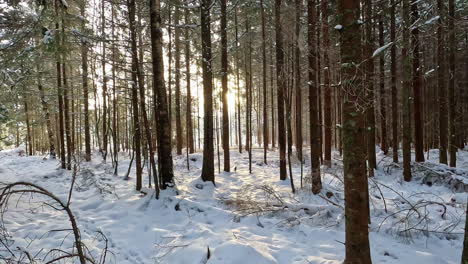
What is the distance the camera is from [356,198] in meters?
3.68

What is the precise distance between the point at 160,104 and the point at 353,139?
574cm

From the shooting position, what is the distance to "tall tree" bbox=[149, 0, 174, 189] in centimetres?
771

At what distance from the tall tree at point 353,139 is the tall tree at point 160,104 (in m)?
5.50

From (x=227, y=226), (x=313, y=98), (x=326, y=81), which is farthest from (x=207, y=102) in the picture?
(x=326, y=81)

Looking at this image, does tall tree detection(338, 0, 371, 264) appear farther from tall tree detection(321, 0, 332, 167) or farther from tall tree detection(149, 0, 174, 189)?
tall tree detection(149, 0, 174, 189)

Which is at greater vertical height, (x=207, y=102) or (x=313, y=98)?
(x=207, y=102)

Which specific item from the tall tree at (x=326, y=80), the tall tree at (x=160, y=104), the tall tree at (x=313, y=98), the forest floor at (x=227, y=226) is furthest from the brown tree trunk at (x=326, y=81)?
the tall tree at (x=160, y=104)

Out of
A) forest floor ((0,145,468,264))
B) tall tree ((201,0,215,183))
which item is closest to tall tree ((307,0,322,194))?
forest floor ((0,145,468,264))

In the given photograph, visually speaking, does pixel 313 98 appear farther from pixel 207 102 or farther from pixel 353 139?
pixel 353 139

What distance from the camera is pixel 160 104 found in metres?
7.87

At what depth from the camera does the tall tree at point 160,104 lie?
25.3ft

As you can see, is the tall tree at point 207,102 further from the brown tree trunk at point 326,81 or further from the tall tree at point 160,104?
the brown tree trunk at point 326,81

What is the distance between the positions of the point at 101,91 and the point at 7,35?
36.1 feet

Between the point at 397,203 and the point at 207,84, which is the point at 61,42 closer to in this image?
the point at 207,84
